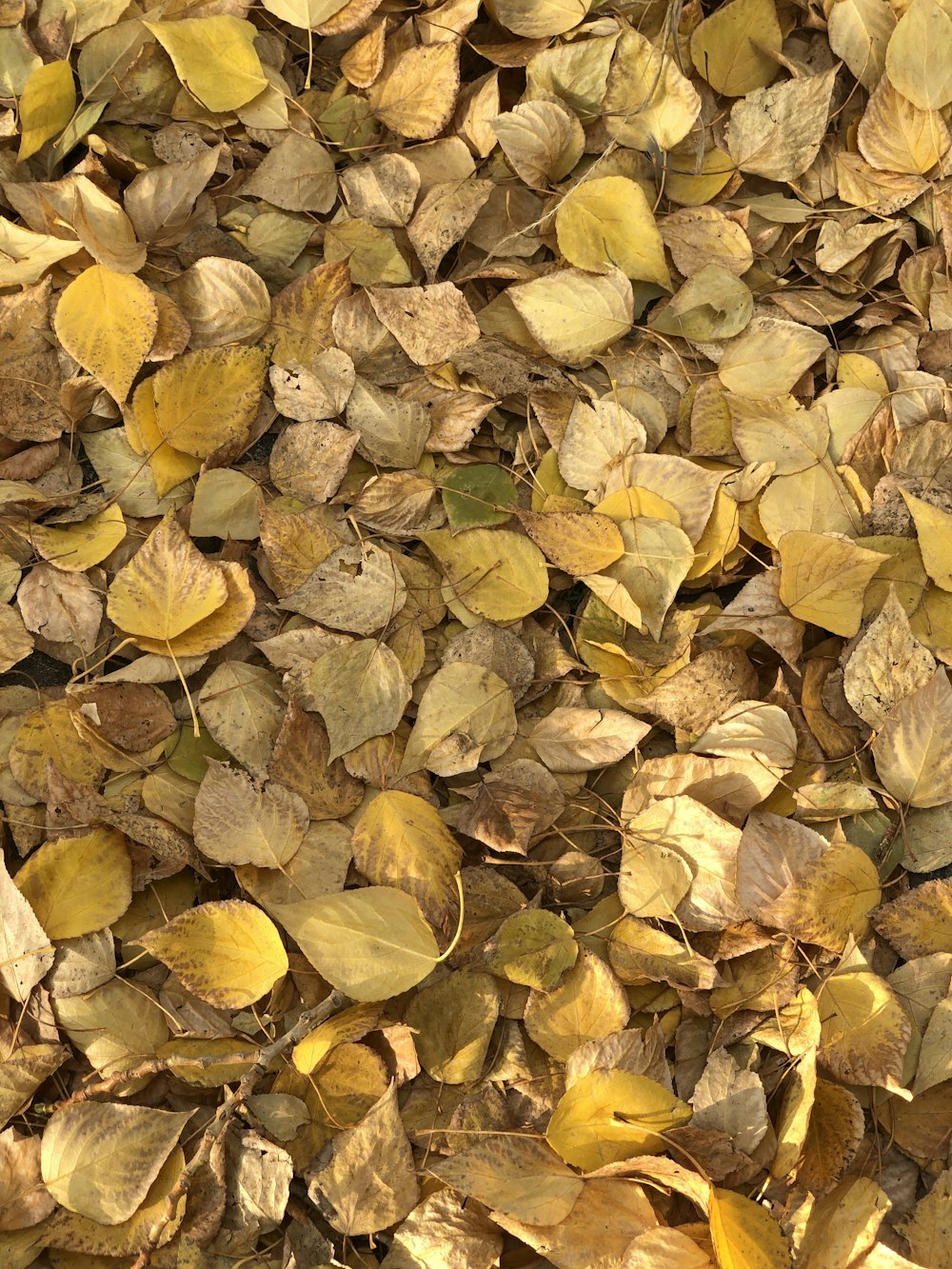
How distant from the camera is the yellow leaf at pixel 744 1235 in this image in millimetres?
654

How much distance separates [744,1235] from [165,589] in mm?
574

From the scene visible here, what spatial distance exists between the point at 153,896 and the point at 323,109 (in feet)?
2.26

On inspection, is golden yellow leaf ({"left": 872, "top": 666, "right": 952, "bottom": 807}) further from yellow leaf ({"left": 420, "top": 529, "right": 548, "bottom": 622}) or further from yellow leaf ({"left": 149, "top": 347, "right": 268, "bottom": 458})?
yellow leaf ({"left": 149, "top": 347, "right": 268, "bottom": 458})

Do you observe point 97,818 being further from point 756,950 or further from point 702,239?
point 702,239

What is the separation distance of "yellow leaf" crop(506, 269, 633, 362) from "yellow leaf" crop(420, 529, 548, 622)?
0.17 meters

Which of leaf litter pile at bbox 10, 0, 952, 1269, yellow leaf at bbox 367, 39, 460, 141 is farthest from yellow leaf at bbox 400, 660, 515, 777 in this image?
yellow leaf at bbox 367, 39, 460, 141

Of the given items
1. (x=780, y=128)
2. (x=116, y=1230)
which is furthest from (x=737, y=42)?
(x=116, y=1230)

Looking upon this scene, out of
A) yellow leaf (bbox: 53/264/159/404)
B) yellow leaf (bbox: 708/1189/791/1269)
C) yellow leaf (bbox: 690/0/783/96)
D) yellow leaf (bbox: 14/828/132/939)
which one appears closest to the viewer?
yellow leaf (bbox: 708/1189/791/1269)

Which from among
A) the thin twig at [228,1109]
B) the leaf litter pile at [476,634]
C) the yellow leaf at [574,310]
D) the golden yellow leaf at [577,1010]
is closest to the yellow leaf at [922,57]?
the leaf litter pile at [476,634]

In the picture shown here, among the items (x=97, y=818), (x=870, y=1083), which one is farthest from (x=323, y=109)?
(x=870, y=1083)

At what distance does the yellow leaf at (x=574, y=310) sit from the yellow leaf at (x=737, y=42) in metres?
0.23

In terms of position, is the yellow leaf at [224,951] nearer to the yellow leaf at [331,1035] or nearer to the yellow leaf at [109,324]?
the yellow leaf at [331,1035]

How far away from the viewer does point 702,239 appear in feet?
3.10

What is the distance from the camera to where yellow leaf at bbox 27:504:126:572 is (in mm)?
845
